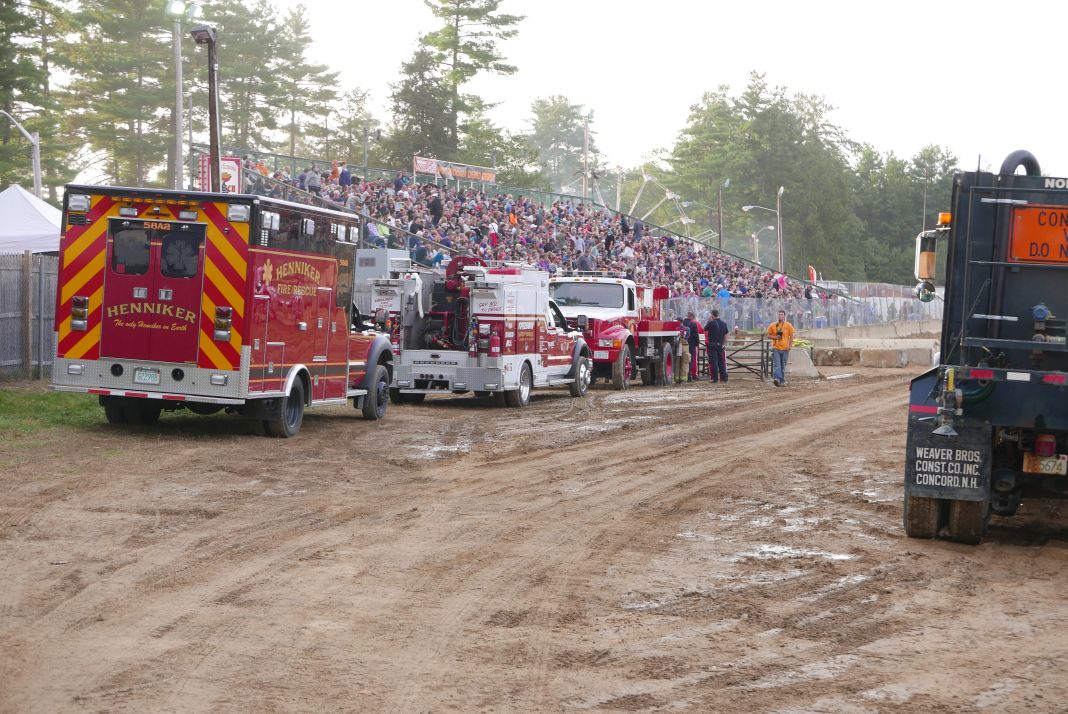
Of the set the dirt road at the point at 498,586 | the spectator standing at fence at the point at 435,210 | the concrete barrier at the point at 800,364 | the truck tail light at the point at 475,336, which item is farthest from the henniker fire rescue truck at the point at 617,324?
the dirt road at the point at 498,586

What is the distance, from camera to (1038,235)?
9898 mm

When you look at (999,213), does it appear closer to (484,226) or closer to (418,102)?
(484,226)

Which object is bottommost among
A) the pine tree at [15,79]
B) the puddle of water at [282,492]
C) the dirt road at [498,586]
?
the puddle of water at [282,492]

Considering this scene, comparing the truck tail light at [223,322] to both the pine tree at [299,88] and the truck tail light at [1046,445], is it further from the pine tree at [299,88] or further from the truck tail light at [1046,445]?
the pine tree at [299,88]

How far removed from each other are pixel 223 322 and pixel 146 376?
4.12ft

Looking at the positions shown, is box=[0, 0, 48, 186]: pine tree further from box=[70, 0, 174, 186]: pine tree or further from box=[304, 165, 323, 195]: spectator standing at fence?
box=[304, 165, 323, 195]: spectator standing at fence

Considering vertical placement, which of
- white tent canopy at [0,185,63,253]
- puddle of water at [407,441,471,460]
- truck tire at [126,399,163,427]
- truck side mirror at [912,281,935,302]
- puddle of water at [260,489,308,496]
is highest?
white tent canopy at [0,185,63,253]

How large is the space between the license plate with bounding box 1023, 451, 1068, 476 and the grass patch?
11.9 m

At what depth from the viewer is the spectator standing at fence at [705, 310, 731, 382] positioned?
32.8 meters

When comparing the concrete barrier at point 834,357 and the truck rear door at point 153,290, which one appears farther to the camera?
the concrete barrier at point 834,357

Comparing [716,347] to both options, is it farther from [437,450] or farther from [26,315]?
[437,450]

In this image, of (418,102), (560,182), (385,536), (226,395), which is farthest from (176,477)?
(560,182)

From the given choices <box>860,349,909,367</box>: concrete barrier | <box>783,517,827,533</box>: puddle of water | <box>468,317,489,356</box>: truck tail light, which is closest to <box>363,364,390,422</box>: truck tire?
<box>468,317,489,356</box>: truck tail light

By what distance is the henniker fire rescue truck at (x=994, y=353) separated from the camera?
32.2 ft
